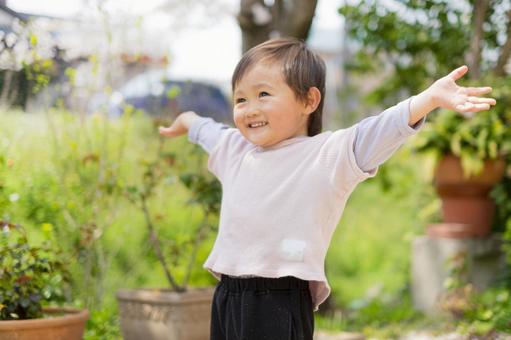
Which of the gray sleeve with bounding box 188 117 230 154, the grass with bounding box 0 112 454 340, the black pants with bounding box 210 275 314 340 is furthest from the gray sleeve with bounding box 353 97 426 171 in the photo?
the grass with bounding box 0 112 454 340

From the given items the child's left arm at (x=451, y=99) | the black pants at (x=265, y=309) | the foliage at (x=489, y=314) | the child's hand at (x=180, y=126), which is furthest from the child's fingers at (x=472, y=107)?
the foliage at (x=489, y=314)

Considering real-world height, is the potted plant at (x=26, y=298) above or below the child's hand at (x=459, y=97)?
below

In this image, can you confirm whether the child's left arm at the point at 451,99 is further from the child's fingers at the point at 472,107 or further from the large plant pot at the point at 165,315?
the large plant pot at the point at 165,315

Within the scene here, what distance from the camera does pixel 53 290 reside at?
9.87 ft

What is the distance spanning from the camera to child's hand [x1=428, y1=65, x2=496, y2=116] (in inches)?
72.9

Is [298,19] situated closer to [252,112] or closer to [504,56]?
[504,56]

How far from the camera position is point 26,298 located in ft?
8.99

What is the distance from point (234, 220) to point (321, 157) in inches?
12.3

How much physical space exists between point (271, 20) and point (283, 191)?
2.55m

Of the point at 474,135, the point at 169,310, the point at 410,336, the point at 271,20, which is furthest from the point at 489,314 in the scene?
the point at 271,20

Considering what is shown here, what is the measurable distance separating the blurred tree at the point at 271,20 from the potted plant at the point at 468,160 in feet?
3.91

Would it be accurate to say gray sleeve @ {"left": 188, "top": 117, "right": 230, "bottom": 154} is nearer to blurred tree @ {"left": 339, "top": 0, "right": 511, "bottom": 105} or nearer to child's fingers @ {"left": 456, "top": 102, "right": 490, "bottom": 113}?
child's fingers @ {"left": 456, "top": 102, "right": 490, "bottom": 113}

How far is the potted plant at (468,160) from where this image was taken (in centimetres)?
474

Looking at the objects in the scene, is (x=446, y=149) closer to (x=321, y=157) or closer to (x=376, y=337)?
(x=376, y=337)
